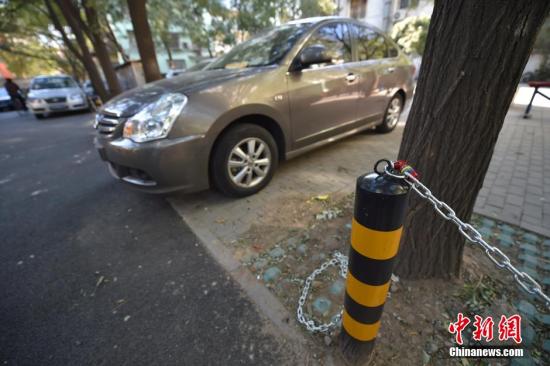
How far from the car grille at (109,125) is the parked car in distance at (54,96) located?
9693mm

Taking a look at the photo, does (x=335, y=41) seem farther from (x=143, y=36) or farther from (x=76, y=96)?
(x=76, y=96)

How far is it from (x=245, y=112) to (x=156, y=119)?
773mm

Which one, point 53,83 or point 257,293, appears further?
point 53,83

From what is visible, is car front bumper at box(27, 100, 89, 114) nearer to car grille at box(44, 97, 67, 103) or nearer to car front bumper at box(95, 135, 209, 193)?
car grille at box(44, 97, 67, 103)

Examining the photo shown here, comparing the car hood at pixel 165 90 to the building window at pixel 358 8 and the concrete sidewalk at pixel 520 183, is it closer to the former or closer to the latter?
the concrete sidewalk at pixel 520 183

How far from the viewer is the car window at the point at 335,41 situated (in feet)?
9.43

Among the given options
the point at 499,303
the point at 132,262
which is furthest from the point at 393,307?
the point at 132,262

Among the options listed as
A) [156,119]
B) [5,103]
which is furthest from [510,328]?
[5,103]

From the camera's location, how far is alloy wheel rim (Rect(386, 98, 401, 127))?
4305 mm

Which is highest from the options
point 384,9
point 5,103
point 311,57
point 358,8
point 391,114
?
point 358,8

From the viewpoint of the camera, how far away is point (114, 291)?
1.79 metres

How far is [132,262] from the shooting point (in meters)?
2.04

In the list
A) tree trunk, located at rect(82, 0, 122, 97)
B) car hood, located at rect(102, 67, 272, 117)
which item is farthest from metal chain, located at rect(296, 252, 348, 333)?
tree trunk, located at rect(82, 0, 122, 97)

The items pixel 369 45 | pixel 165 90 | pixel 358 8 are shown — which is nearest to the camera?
pixel 165 90
